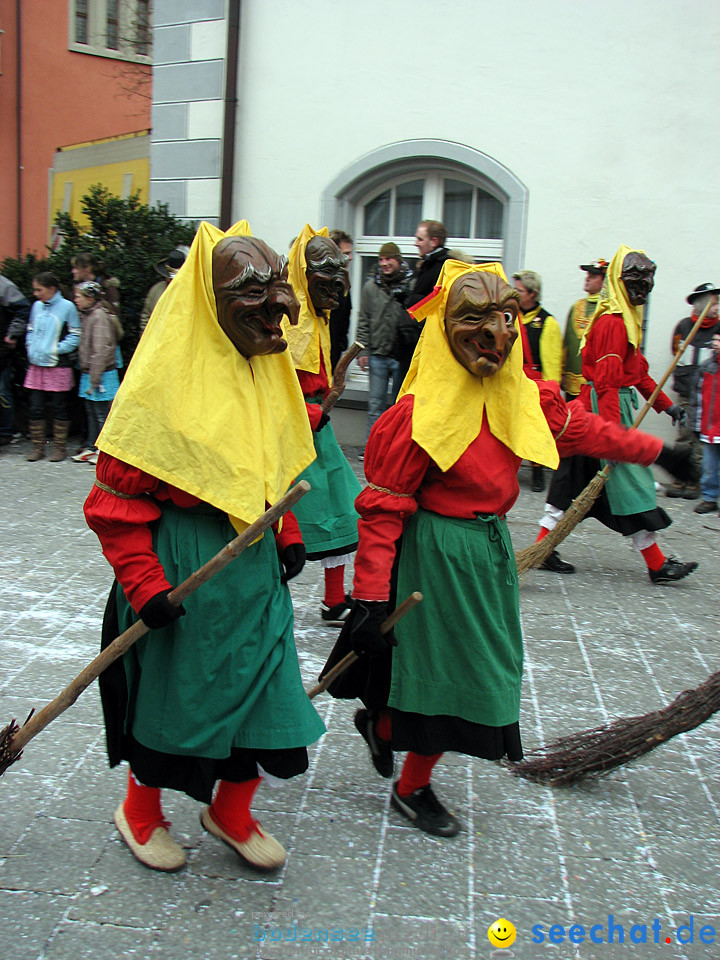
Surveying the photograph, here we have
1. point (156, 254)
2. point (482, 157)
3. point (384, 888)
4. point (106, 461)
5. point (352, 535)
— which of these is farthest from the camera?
point (156, 254)

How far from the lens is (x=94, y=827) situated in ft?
10.1

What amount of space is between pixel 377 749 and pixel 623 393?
339 centimetres

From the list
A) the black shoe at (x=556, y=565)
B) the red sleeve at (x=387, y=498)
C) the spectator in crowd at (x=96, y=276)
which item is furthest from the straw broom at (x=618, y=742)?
the spectator in crowd at (x=96, y=276)

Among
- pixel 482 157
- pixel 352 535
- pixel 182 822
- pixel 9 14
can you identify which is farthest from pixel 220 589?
pixel 9 14

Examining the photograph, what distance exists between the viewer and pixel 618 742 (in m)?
3.40

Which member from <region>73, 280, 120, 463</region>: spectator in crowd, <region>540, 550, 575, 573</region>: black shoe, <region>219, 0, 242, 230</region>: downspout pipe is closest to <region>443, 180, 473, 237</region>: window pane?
<region>219, 0, 242, 230</region>: downspout pipe

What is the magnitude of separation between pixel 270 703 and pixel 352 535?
83.2 inches

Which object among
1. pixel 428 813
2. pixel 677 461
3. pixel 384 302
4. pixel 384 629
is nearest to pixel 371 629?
pixel 384 629

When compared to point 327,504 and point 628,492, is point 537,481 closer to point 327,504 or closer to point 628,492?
point 628,492

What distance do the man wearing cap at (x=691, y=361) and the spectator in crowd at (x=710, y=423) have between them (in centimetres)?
10

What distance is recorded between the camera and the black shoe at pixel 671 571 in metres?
5.85

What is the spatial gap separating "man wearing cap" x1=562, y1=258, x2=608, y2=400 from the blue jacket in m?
4.29

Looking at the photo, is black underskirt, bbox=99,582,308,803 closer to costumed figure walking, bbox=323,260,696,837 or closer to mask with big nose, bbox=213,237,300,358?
costumed figure walking, bbox=323,260,696,837

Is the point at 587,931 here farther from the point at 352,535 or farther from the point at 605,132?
the point at 605,132
